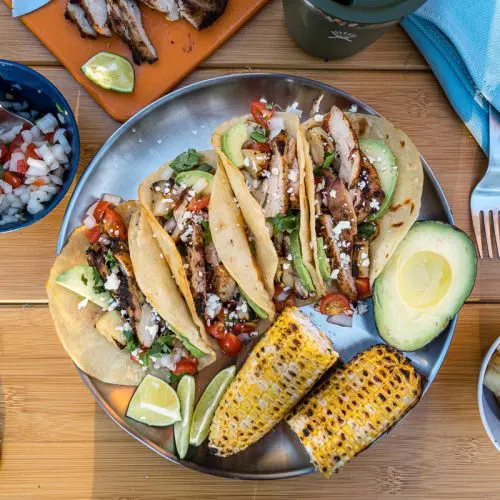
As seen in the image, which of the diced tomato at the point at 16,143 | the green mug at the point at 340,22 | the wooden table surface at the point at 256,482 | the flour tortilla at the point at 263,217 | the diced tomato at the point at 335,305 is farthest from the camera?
the wooden table surface at the point at 256,482

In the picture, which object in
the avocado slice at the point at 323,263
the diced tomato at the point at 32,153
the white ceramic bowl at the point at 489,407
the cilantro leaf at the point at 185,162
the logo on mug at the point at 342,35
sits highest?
the diced tomato at the point at 32,153

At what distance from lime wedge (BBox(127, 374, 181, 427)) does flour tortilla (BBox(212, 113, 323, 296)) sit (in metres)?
0.53

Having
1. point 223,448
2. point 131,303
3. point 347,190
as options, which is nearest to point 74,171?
point 131,303

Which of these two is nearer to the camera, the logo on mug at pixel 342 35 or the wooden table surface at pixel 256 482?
the logo on mug at pixel 342 35

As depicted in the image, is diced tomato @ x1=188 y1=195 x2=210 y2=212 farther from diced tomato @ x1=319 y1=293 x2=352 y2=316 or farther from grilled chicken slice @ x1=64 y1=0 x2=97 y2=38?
grilled chicken slice @ x1=64 y1=0 x2=97 y2=38

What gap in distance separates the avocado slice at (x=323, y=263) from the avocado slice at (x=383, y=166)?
0.22 m

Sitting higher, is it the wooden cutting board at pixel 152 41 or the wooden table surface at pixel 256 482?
the wooden cutting board at pixel 152 41

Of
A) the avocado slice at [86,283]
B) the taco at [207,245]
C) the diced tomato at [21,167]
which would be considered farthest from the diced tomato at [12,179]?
the taco at [207,245]

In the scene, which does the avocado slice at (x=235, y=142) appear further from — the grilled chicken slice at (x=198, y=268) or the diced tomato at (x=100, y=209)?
the diced tomato at (x=100, y=209)

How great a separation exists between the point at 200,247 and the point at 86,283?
1.43 ft

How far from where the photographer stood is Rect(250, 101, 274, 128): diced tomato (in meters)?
1.90

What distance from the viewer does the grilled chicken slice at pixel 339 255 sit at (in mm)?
1816

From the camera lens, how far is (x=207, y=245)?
6.22 ft

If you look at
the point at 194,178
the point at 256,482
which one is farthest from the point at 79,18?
the point at 256,482
